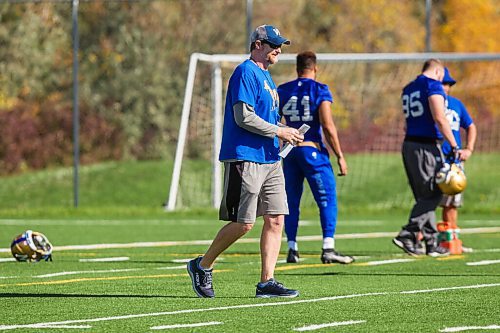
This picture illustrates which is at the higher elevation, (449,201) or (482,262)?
(449,201)

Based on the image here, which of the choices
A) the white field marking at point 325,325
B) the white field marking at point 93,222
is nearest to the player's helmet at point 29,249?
the white field marking at point 325,325

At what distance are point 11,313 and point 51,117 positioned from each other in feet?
87.2

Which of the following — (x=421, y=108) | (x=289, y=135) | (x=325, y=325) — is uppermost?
(x=421, y=108)

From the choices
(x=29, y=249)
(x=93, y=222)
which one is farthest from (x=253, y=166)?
(x=93, y=222)

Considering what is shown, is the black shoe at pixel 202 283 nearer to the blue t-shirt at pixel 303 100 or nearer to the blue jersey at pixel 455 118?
the blue t-shirt at pixel 303 100

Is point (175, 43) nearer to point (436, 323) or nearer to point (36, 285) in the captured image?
point (36, 285)

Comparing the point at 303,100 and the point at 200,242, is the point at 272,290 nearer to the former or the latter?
the point at 303,100

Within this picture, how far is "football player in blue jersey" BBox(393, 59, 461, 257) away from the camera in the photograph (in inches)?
559

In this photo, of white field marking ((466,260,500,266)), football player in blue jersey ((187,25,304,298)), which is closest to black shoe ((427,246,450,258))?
white field marking ((466,260,500,266))

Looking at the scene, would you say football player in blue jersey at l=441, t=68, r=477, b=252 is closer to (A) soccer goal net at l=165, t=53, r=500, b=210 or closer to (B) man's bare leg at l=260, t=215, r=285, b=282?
(B) man's bare leg at l=260, t=215, r=285, b=282

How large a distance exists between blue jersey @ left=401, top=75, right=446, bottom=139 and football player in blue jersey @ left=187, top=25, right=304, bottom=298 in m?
4.50

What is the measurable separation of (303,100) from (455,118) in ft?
8.65

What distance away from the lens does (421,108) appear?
14.2m

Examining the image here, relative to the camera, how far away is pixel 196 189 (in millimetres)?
25094
